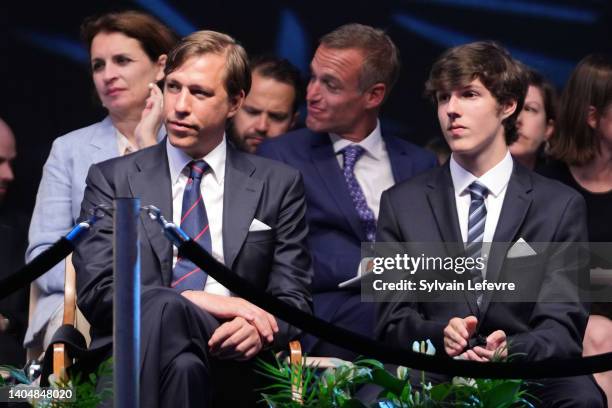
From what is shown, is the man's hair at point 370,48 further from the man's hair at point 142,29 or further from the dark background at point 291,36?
the man's hair at point 142,29

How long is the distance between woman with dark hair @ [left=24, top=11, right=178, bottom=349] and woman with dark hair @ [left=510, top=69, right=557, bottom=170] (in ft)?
5.35

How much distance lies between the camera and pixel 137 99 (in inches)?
251

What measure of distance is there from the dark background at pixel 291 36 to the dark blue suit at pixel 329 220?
850mm

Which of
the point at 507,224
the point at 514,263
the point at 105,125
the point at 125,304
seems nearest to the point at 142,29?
the point at 105,125

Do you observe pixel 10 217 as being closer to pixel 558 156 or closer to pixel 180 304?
pixel 180 304

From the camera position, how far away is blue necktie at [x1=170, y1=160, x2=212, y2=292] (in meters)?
5.37

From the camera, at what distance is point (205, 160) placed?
5.59m

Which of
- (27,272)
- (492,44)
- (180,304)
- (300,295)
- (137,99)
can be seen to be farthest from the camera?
(137,99)

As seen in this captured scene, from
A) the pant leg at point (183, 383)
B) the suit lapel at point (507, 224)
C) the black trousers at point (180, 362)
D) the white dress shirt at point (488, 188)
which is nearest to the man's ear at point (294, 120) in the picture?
the white dress shirt at point (488, 188)

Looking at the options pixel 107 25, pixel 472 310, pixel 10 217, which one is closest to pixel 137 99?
pixel 107 25


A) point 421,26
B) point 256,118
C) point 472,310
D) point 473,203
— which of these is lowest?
point 472,310

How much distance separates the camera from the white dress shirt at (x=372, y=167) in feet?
20.3

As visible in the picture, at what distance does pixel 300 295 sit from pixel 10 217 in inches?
71.8

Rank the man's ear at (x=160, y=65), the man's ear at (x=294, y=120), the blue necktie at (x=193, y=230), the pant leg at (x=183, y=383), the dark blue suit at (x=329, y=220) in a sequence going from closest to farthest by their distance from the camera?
the pant leg at (x=183, y=383), the blue necktie at (x=193, y=230), the dark blue suit at (x=329, y=220), the man's ear at (x=160, y=65), the man's ear at (x=294, y=120)
